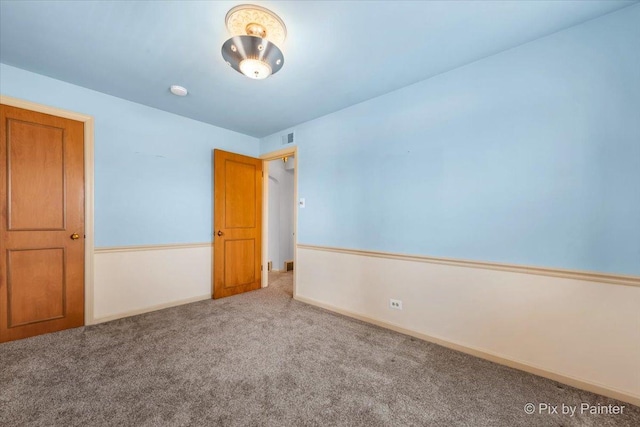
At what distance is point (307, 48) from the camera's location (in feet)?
6.73

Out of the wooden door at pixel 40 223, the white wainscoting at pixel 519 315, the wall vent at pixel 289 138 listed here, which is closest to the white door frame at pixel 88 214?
the wooden door at pixel 40 223

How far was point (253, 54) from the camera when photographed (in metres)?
1.80

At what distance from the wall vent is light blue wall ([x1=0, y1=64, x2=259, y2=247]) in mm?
966

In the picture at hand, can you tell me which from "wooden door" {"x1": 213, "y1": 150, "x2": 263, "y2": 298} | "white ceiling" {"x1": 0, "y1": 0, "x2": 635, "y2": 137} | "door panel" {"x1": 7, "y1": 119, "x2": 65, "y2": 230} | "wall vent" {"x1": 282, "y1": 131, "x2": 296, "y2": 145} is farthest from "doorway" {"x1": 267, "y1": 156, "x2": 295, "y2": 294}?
"door panel" {"x1": 7, "y1": 119, "x2": 65, "y2": 230}

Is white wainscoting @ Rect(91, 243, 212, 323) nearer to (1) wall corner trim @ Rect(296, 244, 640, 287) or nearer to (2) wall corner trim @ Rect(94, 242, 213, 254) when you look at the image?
(2) wall corner trim @ Rect(94, 242, 213, 254)

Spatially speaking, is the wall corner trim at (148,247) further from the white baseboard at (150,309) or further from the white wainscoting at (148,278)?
the white baseboard at (150,309)

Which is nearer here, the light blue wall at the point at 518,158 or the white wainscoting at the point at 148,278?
the light blue wall at the point at 518,158

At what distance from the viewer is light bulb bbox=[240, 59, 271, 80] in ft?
6.04

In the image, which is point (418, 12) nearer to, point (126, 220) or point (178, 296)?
point (126, 220)

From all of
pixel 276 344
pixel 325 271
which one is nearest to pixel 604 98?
pixel 325 271

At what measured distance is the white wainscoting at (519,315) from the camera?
1.65 m

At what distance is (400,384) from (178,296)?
301 centimetres

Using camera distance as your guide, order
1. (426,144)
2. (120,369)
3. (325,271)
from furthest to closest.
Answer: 1. (325,271)
2. (426,144)
3. (120,369)

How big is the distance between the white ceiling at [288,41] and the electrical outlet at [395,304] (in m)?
2.31
